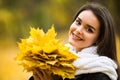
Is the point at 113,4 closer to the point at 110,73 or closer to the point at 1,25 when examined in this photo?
the point at 1,25

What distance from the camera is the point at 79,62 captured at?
66.6 inches

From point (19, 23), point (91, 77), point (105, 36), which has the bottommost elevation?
point (91, 77)

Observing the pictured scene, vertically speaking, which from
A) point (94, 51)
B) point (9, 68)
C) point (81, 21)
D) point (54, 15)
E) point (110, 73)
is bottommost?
point (110, 73)

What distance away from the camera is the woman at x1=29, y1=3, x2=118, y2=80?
1.69 metres

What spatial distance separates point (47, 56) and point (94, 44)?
0.29 metres

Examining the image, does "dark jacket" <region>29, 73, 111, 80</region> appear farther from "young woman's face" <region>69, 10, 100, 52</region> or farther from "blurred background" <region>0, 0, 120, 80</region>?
"blurred background" <region>0, 0, 120, 80</region>

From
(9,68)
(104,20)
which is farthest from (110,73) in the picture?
(9,68)

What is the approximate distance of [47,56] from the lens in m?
1.59

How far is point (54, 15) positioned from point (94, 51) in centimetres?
188

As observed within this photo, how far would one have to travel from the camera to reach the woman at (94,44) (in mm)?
1690

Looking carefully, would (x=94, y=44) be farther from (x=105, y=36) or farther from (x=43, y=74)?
(x=43, y=74)

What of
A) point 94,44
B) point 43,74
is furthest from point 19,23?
point 43,74

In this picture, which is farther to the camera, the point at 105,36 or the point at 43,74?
the point at 105,36

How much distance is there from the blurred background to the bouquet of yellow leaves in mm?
1819
